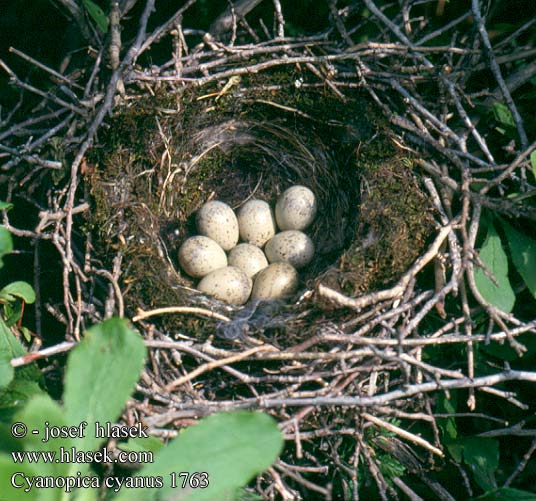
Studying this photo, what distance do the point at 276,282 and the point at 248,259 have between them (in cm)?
23

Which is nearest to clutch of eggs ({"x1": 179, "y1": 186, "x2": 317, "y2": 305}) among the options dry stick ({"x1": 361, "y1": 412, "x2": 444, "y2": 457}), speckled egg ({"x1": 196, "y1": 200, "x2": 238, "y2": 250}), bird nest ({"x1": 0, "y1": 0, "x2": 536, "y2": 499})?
speckled egg ({"x1": 196, "y1": 200, "x2": 238, "y2": 250})

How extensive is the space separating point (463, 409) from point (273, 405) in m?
0.77

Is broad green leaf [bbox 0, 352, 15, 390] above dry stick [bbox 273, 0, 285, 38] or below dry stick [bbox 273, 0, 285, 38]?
below

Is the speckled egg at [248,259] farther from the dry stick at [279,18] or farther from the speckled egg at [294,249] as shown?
the dry stick at [279,18]

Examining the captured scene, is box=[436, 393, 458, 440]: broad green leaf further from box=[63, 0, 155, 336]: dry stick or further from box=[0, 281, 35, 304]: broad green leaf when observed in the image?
box=[0, 281, 35, 304]: broad green leaf

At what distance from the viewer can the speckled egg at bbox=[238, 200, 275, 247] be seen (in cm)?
266

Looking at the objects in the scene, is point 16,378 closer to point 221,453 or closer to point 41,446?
point 41,446

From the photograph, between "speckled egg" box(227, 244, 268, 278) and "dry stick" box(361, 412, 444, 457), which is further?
"speckled egg" box(227, 244, 268, 278)

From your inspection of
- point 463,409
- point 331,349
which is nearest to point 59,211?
point 331,349

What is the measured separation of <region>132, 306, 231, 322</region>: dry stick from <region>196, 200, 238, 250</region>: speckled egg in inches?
22.4

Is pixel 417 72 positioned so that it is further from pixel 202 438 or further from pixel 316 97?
pixel 202 438

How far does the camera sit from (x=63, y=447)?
0.96 metres

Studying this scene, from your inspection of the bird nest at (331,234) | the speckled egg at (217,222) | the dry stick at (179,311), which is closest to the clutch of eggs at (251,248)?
the speckled egg at (217,222)

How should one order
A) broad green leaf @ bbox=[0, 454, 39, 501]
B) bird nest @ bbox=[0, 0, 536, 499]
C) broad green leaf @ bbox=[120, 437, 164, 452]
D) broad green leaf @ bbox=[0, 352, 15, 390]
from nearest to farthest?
broad green leaf @ bbox=[0, 454, 39, 501] < broad green leaf @ bbox=[120, 437, 164, 452] < broad green leaf @ bbox=[0, 352, 15, 390] < bird nest @ bbox=[0, 0, 536, 499]
